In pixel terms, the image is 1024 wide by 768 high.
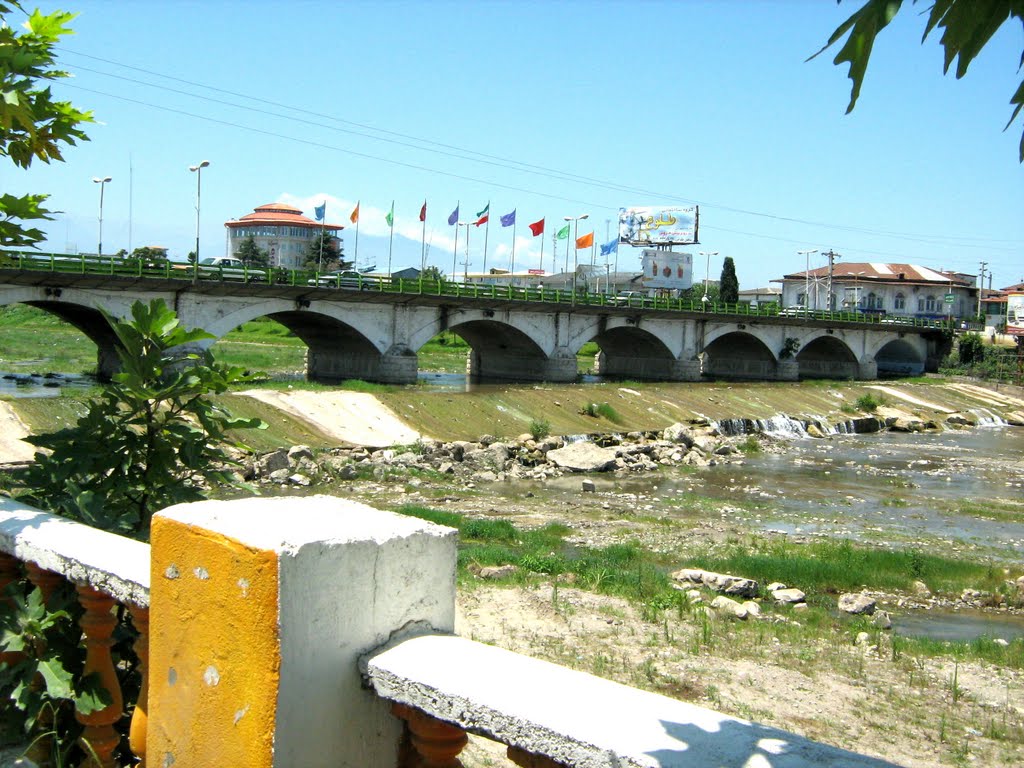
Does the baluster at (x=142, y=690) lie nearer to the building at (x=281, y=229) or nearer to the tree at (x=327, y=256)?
the tree at (x=327, y=256)

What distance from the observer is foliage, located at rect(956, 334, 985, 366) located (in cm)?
7675

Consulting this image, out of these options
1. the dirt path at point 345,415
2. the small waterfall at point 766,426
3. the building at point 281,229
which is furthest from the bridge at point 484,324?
the building at point 281,229

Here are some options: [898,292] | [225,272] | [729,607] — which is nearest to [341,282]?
[225,272]

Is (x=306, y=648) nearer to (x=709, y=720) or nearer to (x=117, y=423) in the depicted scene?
(x=709, y=720)

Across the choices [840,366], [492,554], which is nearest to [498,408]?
[492,554]

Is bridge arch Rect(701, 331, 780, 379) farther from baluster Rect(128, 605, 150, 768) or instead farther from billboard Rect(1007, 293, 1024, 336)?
baluster Rect(128, 605, 150, 768)

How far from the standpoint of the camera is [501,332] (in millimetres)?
55156

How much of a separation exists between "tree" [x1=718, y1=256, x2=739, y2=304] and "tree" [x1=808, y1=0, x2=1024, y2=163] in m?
98.4

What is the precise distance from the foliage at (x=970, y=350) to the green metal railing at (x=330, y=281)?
13.0 metres

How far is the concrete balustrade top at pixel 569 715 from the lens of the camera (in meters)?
2.40

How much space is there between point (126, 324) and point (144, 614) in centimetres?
199

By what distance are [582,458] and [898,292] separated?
3346 inches

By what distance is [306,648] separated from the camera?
2738mm

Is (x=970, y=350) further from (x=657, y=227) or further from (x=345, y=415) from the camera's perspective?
(x=345, y=415)
